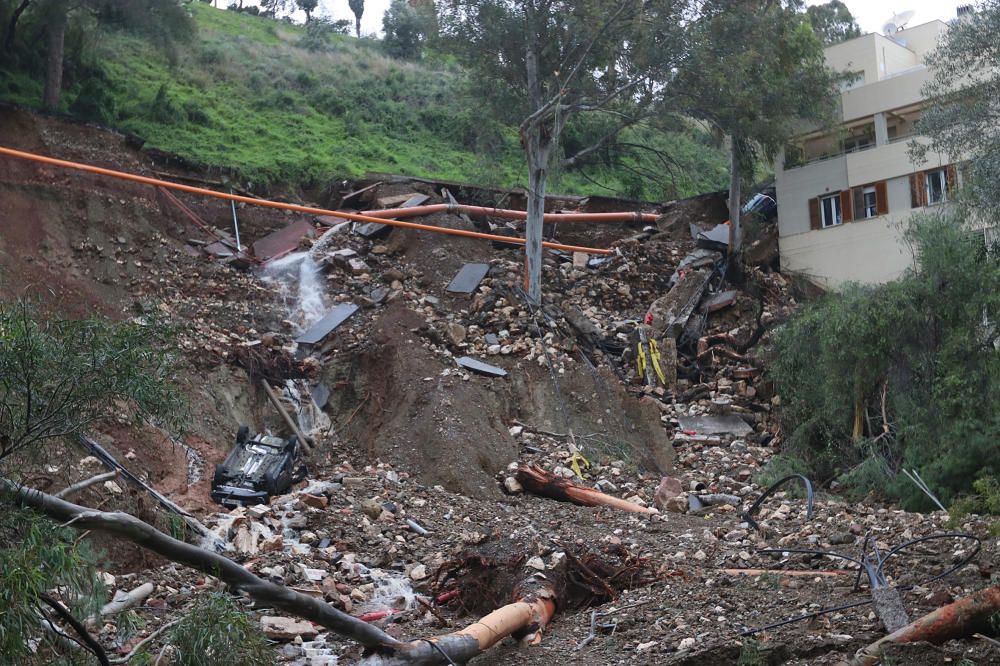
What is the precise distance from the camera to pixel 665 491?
12820mm

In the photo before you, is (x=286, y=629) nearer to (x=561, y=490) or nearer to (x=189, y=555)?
(x=189, y=555)

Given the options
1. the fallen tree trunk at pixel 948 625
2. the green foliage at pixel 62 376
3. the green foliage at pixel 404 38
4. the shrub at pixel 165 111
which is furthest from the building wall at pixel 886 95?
the green foliage at pixel 404 38

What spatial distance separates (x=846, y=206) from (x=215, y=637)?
18346 millimetres

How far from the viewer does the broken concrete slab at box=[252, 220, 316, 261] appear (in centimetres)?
1833

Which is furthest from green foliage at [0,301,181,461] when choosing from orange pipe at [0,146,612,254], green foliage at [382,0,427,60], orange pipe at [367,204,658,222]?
green foliage at [382,0,427,60]

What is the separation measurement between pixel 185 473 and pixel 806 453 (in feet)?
29.0

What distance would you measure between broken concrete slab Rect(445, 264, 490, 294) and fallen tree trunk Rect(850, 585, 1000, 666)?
1131 cm

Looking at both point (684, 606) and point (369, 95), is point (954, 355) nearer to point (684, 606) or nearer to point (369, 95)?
point (684, 606)

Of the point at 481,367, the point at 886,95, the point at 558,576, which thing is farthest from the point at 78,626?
the point at 886,95

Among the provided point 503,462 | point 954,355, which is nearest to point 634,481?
point 503,462

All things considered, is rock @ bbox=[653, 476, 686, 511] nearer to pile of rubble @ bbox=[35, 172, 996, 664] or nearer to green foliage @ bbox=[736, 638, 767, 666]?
pile of rubble @ bbox=[35, 172, 996, 664]

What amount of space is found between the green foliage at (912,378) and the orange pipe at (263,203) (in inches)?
239

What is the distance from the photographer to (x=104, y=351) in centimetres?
573

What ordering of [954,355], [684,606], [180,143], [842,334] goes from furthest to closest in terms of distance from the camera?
1. [180,143]
2. [842,334]
3. [954,355]
4. [684,606]
